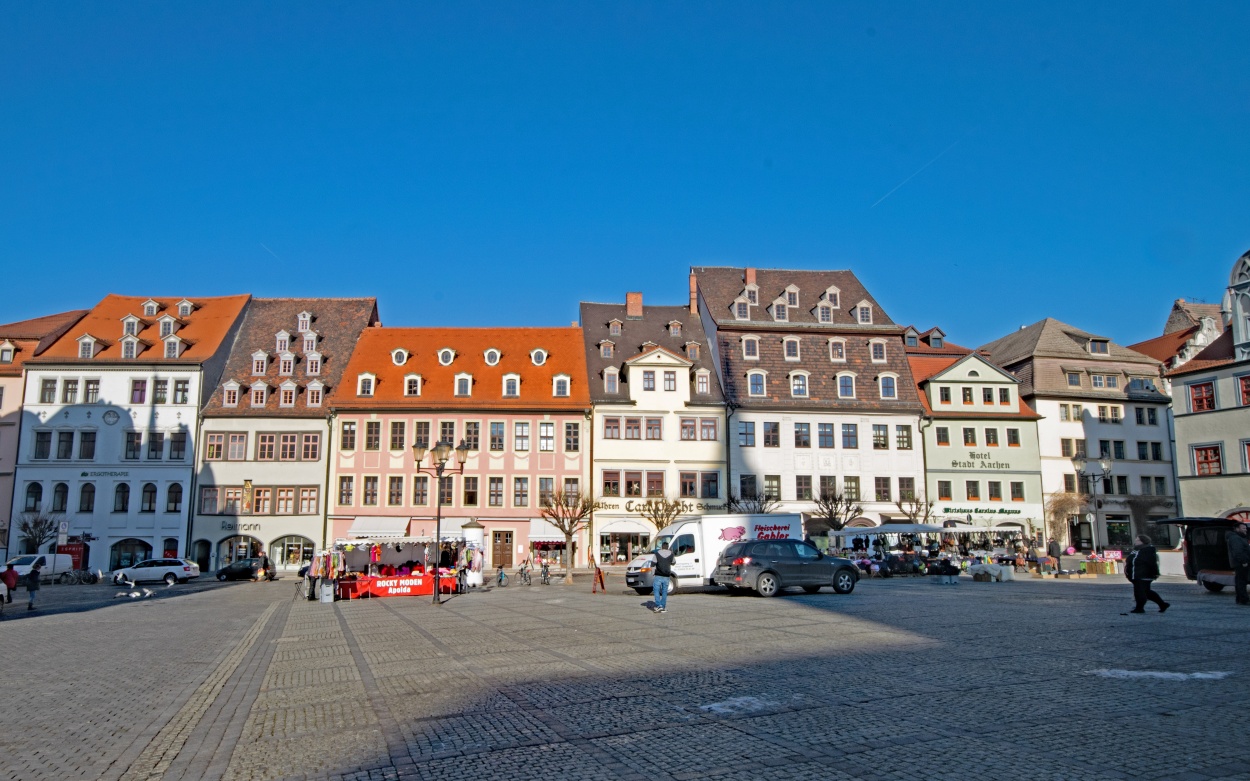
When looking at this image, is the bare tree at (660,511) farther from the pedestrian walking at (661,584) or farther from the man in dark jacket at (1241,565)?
the man in dark jacket at (1241,565)

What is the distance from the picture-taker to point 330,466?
52906 millimetres

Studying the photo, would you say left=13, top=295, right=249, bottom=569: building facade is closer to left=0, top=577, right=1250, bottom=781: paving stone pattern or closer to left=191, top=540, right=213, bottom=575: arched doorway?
left=191, top=540, right=213, bottom=575: arched doorway

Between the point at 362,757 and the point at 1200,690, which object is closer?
the point at 362,757

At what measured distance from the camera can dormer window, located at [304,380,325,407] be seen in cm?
5447

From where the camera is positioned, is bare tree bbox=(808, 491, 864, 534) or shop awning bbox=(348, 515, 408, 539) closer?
bare tree bbox=(808, 491, 864, 534)

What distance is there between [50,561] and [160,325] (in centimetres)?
1725

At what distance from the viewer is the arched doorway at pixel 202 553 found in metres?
52.6

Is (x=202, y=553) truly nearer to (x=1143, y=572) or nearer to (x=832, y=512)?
(x=832, y=512)

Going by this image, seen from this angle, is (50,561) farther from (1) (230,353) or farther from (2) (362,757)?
(2) (362,757)

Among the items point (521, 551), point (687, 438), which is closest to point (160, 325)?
point (521, 551)

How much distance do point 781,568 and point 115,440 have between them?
145 ft

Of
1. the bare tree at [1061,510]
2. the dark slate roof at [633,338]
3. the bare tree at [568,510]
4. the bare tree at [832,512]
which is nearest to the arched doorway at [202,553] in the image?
the bare tree at [568,510]

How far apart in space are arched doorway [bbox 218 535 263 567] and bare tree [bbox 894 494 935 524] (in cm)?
3709

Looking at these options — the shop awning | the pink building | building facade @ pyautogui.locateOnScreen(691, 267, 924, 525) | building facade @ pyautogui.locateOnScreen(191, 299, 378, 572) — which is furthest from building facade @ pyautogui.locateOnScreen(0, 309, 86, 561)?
building facade @ pyautogui.locateOnScreen(691, 267, 924, 525)
